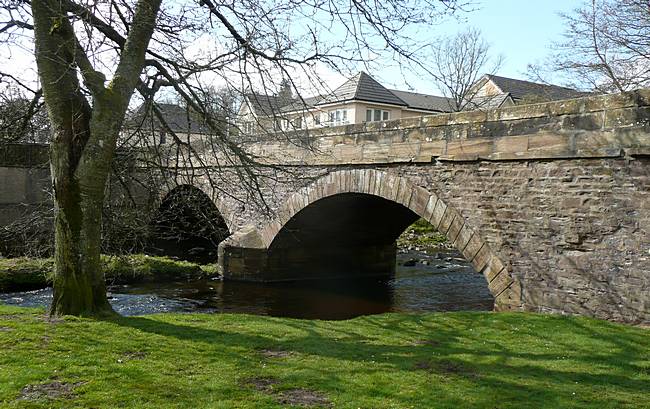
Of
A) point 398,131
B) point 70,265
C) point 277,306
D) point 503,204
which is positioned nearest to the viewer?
point 70,265

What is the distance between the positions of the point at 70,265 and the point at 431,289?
1097cm

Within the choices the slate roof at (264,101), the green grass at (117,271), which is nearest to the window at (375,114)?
the green grass at (117,271)

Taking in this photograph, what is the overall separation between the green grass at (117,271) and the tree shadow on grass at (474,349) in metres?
6.17

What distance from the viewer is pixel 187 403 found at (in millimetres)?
4516

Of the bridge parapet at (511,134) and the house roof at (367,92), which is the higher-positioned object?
the house roof at (367,92)

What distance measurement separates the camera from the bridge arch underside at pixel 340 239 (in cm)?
1581

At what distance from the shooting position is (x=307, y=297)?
15.1 m

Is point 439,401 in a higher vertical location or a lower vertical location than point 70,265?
lower

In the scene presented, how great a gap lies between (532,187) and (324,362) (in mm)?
4606

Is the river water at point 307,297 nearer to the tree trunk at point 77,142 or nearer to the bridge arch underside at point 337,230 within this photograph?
the bridge arch underside at point 337,230

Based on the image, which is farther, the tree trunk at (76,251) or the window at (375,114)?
the window at (375,114)

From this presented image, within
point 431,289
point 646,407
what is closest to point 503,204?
point 646,407

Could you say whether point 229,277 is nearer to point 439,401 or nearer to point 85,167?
point 85,167

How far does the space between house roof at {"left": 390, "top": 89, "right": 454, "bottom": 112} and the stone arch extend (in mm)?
29520
